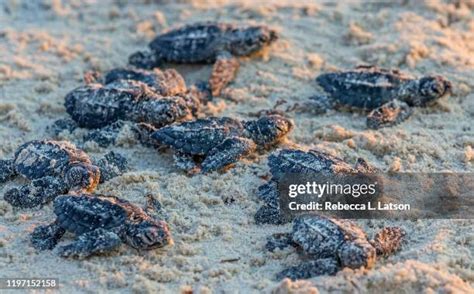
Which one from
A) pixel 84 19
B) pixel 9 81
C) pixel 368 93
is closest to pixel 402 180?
pixel 368 93

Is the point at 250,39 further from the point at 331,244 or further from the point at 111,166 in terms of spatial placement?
the point at 331,244

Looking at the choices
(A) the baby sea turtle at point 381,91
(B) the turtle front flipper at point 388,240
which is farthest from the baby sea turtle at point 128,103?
(B) the turtle front flipper at point 388,240

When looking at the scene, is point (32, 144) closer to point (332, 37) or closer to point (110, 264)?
point (110, 264)

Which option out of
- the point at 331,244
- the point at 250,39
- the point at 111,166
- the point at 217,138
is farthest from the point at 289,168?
the point at 250,39

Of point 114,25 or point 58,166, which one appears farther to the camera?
point 114,25
